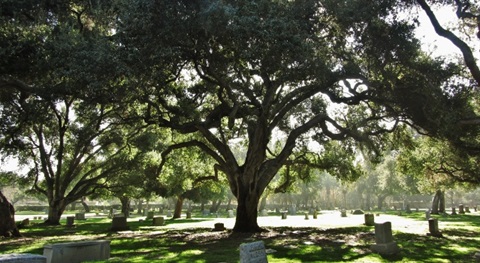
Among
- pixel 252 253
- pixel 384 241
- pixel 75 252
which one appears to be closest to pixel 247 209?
pixel 384 241

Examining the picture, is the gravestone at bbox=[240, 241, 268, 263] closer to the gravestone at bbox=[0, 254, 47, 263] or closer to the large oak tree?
the gravestone at bbox=[0, 254, 47, 263]

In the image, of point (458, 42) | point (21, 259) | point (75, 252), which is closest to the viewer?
point (21, 259)

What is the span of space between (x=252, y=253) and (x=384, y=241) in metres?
6.41

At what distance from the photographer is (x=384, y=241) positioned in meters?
11.9

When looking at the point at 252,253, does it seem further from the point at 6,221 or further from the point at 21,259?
the point at 6,221

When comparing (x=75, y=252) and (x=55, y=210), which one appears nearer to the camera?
(x=75, y=252)

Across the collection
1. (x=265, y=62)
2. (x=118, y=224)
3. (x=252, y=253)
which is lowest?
(x=118, y=224)

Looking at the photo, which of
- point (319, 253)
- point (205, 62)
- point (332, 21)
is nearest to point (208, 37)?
point (205, 62)

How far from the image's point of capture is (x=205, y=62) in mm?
15297

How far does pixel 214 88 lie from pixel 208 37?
21.3 feet

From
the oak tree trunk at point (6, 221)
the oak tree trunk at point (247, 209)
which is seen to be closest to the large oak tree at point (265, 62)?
the oak tree trunk at point (247, 209)

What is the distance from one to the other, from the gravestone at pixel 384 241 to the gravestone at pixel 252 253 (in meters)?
5.92

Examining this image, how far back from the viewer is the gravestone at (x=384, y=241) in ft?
38.7

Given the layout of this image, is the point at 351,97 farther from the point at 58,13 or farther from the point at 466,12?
the point at 58,13
